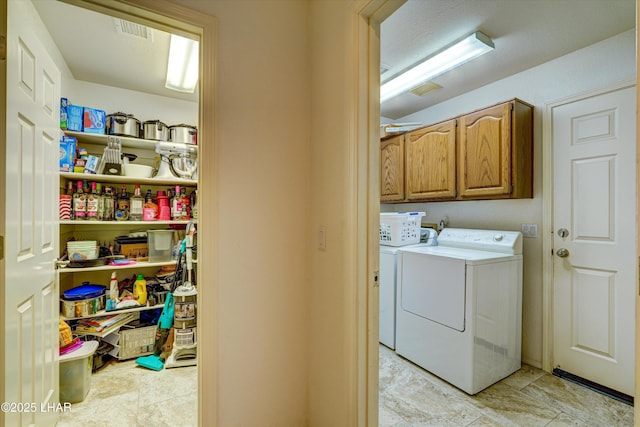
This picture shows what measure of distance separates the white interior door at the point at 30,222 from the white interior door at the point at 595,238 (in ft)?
10.7

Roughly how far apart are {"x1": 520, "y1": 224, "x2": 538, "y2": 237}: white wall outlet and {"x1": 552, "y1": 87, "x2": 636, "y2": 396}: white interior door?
139 mm

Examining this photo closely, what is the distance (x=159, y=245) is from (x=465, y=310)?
264 centimetres

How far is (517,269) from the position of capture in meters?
2.29

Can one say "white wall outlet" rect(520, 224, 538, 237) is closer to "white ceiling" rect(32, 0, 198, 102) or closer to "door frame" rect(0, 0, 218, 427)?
"door frame" rect(0, 0, 218, 427)

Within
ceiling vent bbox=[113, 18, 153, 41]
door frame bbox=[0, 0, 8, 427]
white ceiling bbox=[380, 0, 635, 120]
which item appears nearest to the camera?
door frame bbox=[0, 0, 8, 427]

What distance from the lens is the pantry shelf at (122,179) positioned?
223 cm

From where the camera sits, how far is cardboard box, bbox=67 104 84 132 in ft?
7.30

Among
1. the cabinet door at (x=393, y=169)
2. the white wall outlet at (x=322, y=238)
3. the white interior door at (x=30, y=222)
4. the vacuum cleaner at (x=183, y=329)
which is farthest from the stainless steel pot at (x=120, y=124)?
the cabinet door at (x=393, y=169)

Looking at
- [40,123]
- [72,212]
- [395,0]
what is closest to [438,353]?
[395,0]

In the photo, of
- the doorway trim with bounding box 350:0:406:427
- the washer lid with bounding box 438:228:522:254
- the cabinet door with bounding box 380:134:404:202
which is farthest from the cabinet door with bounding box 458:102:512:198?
the doorway trim with bounding box 350:0:406:427

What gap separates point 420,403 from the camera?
6.17ft

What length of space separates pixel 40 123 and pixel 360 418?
1.94 meters

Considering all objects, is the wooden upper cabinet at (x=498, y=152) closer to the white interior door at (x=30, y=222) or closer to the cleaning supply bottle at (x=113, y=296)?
the white interior door at (x=30, y=222)

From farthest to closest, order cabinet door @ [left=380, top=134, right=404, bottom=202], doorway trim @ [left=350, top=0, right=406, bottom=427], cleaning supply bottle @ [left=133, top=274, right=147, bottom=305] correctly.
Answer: cabinet door @ [left=380, top=134, right=404, bottom=202]
cleaning supply bottle @ [left=133, top=274, right=147, bottom=305]
doorway trim @ [left=350, top=0, right=406, bottom=427]
